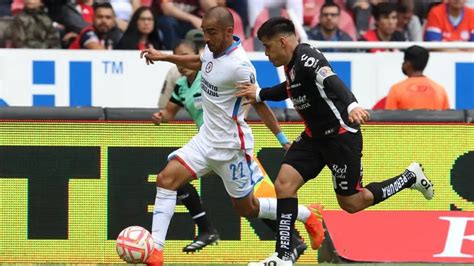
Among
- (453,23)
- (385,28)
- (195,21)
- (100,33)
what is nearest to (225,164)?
(100,33)

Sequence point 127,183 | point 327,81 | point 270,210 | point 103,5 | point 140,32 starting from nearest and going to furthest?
1. point 327,81
2. point 270,210
3. point 127,183
4. point 140,32
5. point 103,5

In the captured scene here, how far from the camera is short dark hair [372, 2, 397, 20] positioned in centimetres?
1620

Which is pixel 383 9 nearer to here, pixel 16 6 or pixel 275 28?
pixel 16 6

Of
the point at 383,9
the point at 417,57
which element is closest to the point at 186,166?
the point at 417,57

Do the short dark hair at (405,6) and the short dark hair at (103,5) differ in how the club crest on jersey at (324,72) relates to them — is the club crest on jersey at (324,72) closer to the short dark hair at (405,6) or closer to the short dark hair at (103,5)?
the short dark hair at (103,5)

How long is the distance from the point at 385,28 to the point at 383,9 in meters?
0.26

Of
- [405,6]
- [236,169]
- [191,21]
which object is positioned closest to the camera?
[236,169]

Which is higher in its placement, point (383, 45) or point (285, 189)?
point (383, 45)

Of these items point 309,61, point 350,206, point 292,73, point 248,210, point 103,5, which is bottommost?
point 248,210

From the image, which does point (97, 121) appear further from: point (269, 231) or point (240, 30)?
point (240, 30)

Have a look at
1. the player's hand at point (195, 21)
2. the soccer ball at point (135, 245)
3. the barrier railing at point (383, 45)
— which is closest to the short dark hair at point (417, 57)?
the barrier railing at point (383, 45)

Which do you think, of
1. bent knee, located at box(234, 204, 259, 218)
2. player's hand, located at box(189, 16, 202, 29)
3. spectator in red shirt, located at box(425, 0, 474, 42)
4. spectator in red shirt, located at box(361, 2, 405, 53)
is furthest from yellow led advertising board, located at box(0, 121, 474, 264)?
spectator in red shirt, located at box(425, 0, 474, 42)

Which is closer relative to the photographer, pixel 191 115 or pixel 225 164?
pixel 225 164

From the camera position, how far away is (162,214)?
33.9 ft
